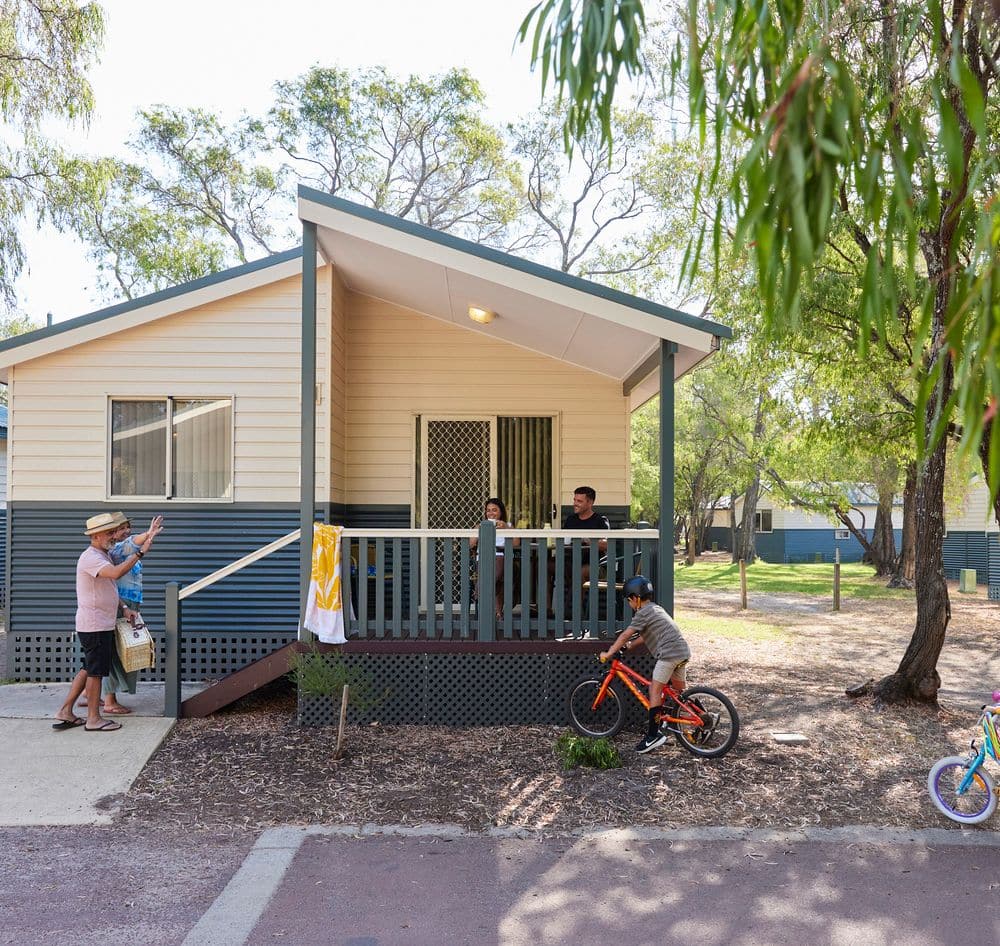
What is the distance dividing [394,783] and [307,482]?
248 centimetres

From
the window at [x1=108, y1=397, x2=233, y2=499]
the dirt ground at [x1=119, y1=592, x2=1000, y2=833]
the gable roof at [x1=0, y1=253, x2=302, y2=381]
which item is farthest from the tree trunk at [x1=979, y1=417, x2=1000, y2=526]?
the window at [x1=108, y1=397, x2=233, y2=499]

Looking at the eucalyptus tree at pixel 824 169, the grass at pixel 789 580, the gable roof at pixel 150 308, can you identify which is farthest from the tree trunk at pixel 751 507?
the eucalyptus tree at pixel 824 169

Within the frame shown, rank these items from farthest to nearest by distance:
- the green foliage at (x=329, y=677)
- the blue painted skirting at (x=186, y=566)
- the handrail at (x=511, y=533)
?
the blue painted skirting at (x=186, y=566) → the handrail at (x=511, y=533) → the green foliage at (x=329, y=677)

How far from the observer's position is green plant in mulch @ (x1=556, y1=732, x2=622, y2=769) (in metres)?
6.56

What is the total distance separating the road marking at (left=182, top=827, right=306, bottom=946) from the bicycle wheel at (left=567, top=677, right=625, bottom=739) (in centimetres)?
253

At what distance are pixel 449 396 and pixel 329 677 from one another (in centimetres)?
393

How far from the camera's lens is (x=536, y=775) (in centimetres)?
641

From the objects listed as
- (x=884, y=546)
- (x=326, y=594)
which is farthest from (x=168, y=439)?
(x=884, y=546)

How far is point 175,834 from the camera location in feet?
17.7

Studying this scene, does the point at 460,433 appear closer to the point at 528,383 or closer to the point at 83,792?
the point at 528,383

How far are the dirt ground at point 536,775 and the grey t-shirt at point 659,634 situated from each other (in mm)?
750

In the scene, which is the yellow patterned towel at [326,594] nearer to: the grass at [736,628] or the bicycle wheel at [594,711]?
the bicycle wheel at [594,711]

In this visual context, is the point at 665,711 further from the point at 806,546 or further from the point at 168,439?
the point at 806,546

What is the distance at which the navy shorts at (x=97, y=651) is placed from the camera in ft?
23.6
